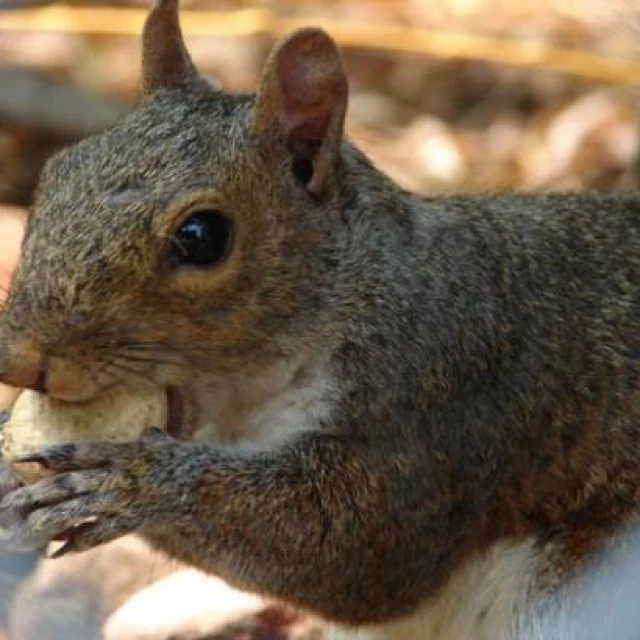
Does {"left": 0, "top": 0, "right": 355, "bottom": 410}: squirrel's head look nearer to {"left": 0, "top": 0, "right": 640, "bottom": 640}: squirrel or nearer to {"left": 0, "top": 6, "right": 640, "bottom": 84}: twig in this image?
{"left": 0, "top": 0, "right": 640, "bottom": 640}: squirrel

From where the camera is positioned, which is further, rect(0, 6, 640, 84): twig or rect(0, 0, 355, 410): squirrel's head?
rect(0, 6, 640, 84): twig

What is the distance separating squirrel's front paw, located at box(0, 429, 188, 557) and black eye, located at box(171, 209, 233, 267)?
234 millimetres

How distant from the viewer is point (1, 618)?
10.5ft

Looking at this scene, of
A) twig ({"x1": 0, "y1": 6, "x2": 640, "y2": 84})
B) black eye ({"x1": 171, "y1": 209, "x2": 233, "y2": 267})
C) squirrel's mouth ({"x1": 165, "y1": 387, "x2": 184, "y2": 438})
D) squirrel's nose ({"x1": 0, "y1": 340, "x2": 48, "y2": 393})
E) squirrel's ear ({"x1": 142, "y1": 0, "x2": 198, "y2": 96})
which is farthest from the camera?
twig ({"x1": 0, "y1": 6, "x2": 640, "y2": 84})

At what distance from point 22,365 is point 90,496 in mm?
198

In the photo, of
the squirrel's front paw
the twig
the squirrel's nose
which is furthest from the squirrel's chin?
the twig

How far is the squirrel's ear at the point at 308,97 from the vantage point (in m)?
2.83

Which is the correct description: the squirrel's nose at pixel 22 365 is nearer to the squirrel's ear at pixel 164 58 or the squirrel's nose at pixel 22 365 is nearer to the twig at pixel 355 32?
the squirrel's ear at pixel 164 58

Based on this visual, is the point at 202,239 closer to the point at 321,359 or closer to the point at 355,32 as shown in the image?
the point at 321,359

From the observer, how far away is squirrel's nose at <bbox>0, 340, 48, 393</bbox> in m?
2.55

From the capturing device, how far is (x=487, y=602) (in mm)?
3100

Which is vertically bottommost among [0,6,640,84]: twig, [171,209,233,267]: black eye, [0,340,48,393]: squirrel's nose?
[0,6,640,84]: twig

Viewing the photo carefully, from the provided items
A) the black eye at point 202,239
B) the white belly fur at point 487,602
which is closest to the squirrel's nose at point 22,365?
the black eye at point 202,239

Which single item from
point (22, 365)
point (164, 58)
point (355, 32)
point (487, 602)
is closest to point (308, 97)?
point (164, 58)
